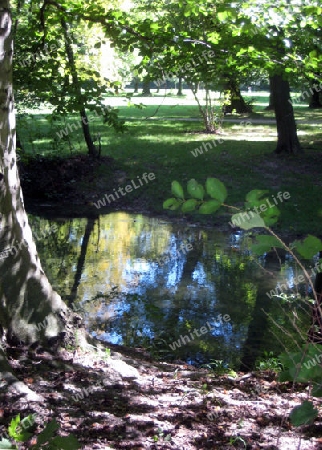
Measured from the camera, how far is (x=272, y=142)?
71.8ft

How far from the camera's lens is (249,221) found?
1799mm

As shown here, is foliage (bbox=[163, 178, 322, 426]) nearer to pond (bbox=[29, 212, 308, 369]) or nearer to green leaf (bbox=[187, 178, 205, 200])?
green leaf (bbox=[187, 178, 205, 200])

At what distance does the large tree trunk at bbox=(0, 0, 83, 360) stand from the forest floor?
21 centimetres

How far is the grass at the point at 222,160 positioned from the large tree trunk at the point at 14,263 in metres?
7.81

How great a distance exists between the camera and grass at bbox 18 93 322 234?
15.3 meters

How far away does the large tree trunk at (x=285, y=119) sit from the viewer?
18719 millimetres

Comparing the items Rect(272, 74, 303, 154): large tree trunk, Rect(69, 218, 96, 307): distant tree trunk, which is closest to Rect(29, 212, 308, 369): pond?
Rect(69, 218, 96, 307): distant tree trunk

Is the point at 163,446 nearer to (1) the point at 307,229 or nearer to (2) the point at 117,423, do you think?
(2) the point at 117,423

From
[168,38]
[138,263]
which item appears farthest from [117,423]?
[138,263]

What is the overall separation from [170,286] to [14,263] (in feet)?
16.0

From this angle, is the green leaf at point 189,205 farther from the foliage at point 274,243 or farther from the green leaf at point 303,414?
the green leaf at point 303,414

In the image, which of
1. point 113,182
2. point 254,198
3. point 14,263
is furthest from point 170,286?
point 113,182

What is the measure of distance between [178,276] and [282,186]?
7.15 meters

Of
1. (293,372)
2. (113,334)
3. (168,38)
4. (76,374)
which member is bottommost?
(113,334)
